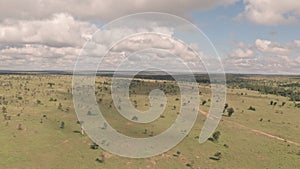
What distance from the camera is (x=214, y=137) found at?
95.9 m

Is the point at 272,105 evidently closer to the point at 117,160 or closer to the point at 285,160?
the point at 285,160

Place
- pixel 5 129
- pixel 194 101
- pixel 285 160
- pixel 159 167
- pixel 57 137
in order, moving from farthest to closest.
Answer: pixel 194 101, pixel 5 129, pixel 57 137, pixel 285 160, pixel 159 167

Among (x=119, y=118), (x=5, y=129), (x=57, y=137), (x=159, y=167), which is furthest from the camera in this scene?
(x=119, y=118)

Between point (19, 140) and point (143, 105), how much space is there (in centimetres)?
6971

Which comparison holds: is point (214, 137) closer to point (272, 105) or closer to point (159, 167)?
point (159, 167)

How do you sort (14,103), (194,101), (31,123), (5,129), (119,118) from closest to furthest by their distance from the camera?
(5,129) → (31,123) → (119,118) → (14,103) → (194,101)

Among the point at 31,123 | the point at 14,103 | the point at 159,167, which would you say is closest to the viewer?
the point at 159,167

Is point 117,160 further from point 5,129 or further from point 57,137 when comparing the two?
point 5,129

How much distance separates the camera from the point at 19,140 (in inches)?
3423

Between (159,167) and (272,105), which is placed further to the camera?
(272,105)

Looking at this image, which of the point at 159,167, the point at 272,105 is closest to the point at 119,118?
the point at 159,167

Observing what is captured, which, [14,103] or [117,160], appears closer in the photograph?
[117,160]

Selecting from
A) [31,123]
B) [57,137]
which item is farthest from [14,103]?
[57,137]

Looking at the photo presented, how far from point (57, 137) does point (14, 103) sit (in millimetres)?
60544
